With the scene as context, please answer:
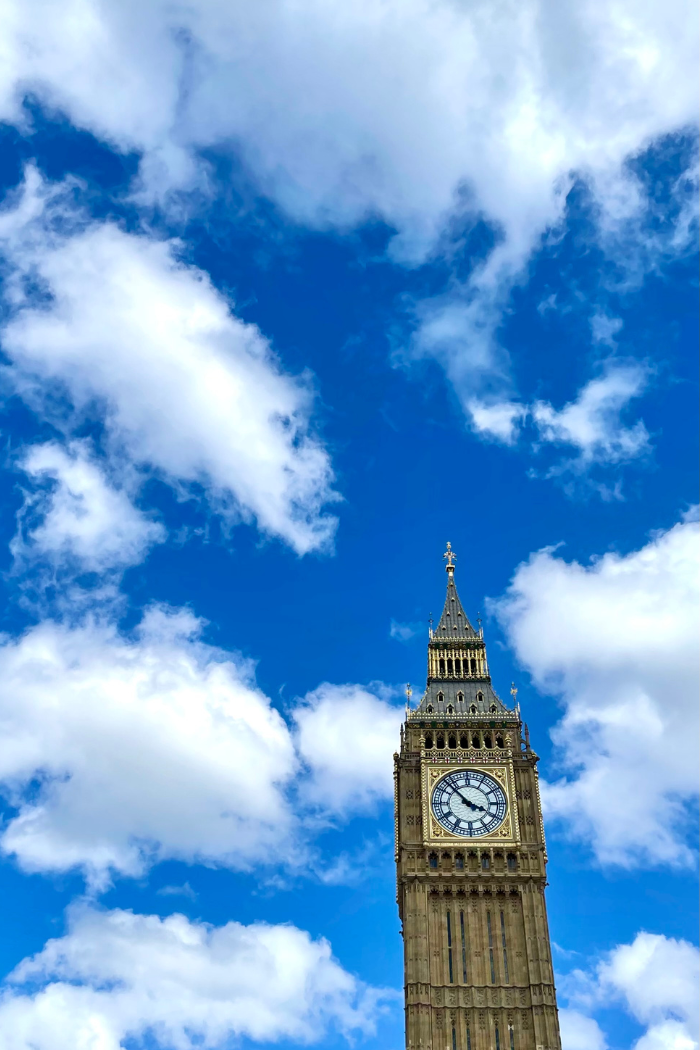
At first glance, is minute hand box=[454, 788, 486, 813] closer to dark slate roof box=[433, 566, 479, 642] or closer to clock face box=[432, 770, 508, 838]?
clock face box=[432, 770, 508, 838]

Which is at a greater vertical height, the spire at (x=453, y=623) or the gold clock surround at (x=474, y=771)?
the spire at (x=453, y=623)

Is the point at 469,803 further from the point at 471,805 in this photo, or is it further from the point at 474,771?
the point at 474,771

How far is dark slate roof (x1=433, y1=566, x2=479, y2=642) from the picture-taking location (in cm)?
13638

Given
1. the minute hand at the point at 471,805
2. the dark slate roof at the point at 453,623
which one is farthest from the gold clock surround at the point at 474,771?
the dark slate roof at the point at 453,623

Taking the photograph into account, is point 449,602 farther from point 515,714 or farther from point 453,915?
point 453,915

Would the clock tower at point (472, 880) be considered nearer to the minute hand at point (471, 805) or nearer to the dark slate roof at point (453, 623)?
the minute hand at point (471, 805)

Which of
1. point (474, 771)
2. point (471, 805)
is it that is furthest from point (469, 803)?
point (474, 771)

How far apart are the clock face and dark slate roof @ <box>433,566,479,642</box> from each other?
935 inches

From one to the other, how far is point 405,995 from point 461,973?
5.77m

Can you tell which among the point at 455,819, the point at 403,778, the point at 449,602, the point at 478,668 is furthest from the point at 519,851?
the point at 449,602

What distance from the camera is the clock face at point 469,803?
111438mm

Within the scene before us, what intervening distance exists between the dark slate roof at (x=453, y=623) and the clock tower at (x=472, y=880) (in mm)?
11207

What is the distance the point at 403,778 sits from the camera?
11606 cm

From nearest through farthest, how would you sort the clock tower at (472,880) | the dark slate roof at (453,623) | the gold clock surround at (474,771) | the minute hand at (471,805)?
the clock tower at (472,880) < the gold clock surround at (474,771) < the minute hand at (471,805) < the dark slate roof at (453,623)
